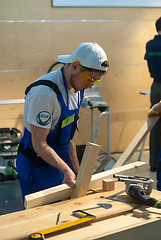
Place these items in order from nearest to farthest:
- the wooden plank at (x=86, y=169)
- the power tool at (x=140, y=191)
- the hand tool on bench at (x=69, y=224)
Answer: the hand tool on bench at (x=69, y=224) → the power tool at (x=140, y=191) → the wooden plank at (x=86, y=169)

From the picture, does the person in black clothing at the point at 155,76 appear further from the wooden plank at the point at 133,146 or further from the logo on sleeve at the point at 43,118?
the logo on sleeve at the point at 43,118

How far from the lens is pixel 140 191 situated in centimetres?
199

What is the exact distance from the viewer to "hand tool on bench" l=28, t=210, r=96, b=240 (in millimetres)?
1613

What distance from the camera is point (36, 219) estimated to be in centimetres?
181

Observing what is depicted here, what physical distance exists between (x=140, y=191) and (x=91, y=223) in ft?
1.06

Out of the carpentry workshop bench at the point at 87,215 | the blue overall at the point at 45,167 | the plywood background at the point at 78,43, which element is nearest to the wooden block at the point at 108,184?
the carpentry workshop bench at the point at 87,215

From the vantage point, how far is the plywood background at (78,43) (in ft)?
18.2

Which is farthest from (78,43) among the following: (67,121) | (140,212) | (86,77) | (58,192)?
(140,212)

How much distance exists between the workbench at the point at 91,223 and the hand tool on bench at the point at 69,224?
20 mm

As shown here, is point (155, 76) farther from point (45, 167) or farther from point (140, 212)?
point (140, 212)

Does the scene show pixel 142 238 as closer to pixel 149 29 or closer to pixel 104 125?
pixel 104 125

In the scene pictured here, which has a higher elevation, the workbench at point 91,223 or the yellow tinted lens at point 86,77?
the yellow tinted lens at point 86,77

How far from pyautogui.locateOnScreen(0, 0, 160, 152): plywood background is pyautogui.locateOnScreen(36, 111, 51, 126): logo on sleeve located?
3506 mm

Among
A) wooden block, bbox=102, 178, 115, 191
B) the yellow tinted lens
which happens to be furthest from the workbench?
the yellow tinted lens
